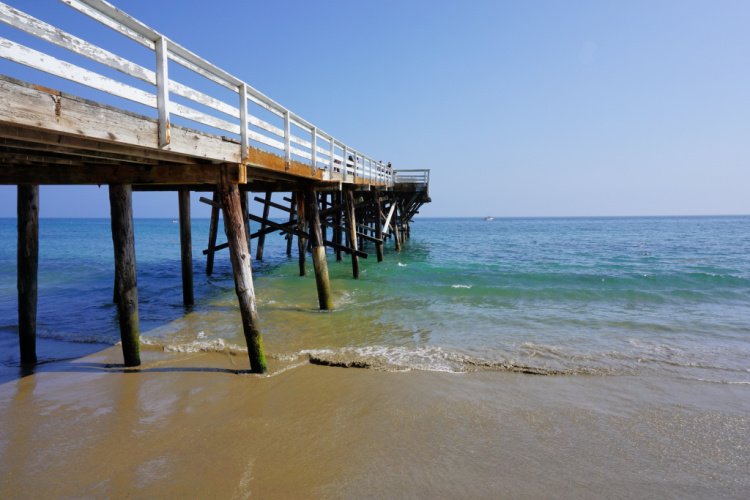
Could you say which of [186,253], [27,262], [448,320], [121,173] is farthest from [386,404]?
Answer: [186,253]

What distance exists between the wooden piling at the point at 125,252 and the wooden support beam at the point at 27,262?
1129 millimetres

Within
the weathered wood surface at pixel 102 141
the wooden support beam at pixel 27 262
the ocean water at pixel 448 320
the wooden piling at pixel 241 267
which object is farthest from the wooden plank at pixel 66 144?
the ocean water at pixel 448 320

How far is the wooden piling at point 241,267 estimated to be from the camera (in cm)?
555

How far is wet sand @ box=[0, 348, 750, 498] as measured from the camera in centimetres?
329

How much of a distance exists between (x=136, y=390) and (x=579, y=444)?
15.5ft

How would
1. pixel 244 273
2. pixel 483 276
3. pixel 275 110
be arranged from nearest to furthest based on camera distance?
pixel 244 273
pixel 275 110
pixel 483 276

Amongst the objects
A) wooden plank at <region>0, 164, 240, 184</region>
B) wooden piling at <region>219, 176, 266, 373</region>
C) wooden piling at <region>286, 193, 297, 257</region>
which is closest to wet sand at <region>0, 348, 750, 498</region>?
wooden piling at <region>219, 176, 266, 373</region>

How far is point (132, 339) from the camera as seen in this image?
5.93 metres

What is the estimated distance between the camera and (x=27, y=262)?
5977 millimetres

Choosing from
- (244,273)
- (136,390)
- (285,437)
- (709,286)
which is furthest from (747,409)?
(709,286)

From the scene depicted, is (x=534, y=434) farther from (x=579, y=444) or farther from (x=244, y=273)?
(x=244, y=273)

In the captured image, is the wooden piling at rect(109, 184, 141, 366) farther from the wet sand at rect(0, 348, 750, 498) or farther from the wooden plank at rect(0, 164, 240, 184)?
the wet sand at rect(0, 348, 750, 498)

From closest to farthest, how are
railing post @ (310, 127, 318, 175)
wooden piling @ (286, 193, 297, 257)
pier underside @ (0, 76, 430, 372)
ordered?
pier underside @ (0, 76, 430, 372) → railing post @ (310, 127, 318, 175) → wooden piling @ (286, 193, 297, 257)

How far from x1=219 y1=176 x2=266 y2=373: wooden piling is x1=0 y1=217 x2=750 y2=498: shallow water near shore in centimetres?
37
